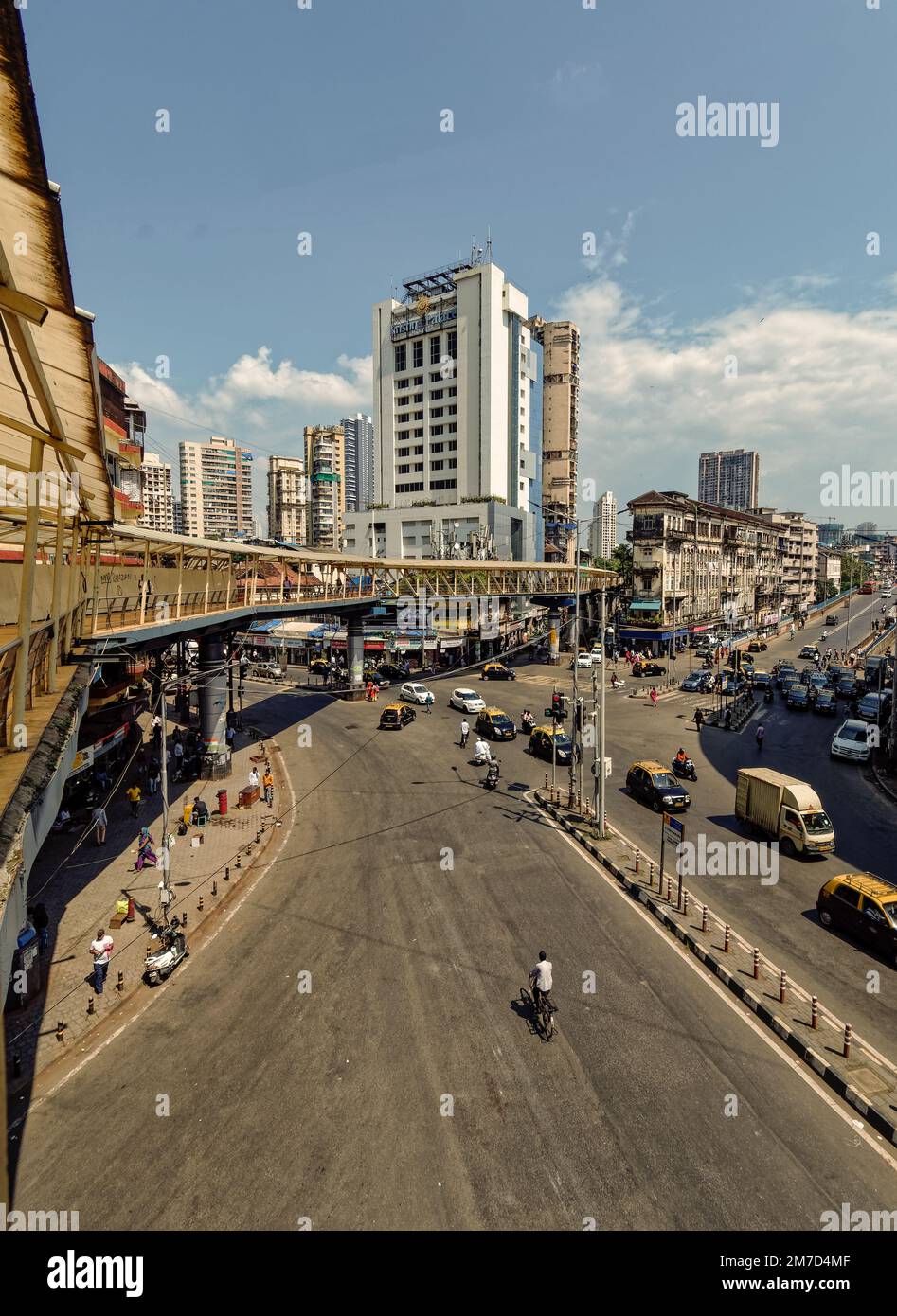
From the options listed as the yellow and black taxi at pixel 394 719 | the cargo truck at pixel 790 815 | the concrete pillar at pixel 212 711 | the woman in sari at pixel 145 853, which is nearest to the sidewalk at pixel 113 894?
the woman in sari at pixel 145 853

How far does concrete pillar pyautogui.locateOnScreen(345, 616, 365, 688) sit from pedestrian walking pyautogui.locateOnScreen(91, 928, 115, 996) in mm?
32547

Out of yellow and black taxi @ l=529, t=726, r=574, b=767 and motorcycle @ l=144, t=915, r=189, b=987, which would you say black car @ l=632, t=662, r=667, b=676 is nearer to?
yellow and black taxi @ l=529, t=726, r=574, b=767

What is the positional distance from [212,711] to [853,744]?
31.5m

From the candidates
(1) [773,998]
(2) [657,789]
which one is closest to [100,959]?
(1) [773,998]

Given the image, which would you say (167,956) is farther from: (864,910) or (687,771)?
(687,771)

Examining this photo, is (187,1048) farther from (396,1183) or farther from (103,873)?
(103,873)

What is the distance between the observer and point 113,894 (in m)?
18.4

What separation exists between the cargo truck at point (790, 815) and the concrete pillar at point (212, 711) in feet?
73.9

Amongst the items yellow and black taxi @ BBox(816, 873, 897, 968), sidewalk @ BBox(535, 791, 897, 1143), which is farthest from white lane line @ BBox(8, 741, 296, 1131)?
yellow and black taxi @ BBox(816, 873, 897, 968)

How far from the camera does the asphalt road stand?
339 inches

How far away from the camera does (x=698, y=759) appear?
3186cm

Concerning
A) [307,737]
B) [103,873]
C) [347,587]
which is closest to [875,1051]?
[103,873]
